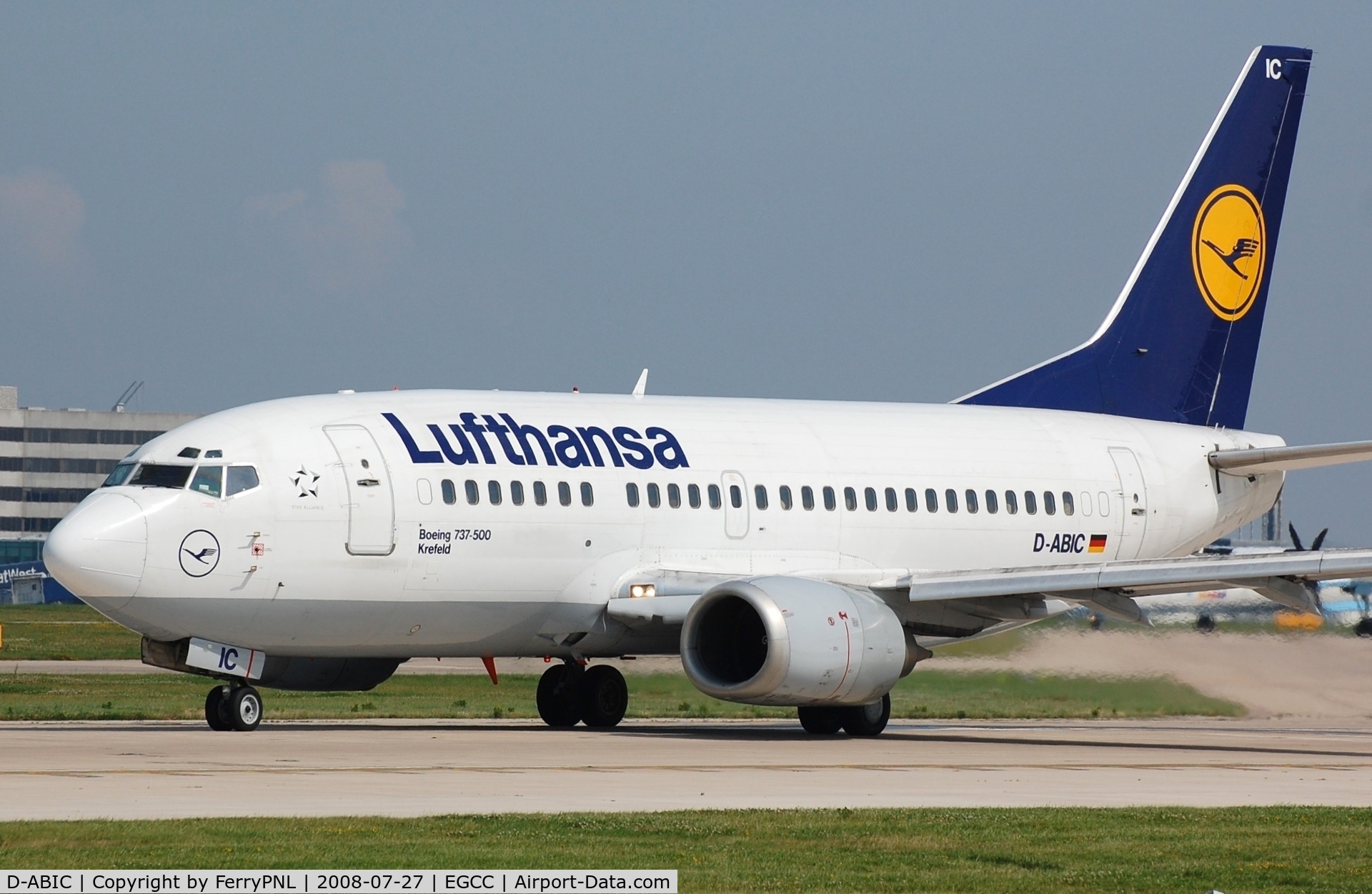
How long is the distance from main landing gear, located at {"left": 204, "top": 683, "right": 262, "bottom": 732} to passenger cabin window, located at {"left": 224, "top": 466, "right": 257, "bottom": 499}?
243 cm

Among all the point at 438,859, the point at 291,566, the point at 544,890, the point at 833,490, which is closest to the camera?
the point at 544,890

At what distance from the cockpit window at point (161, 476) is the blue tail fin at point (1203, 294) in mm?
14520

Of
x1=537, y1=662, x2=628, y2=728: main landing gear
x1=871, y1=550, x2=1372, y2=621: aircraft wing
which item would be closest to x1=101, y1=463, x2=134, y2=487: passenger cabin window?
x1=537, y1=662, x2=628, y2=728: main landing gear

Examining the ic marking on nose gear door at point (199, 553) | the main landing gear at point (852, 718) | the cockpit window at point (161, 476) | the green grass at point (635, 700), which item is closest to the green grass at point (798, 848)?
the ic marking on nose gear door at point (199, 553)

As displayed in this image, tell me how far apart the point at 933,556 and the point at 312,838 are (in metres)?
17.7

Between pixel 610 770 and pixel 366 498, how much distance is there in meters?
6.43

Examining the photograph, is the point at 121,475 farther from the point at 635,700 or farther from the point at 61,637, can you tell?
the point at 61,637

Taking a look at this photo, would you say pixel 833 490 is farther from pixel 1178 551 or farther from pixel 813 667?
pixel 1178 551

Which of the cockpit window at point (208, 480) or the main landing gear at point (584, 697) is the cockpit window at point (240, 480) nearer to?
the cockpit window at point (208, 480)

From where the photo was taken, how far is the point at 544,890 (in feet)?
39.3

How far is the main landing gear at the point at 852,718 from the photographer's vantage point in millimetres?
27891

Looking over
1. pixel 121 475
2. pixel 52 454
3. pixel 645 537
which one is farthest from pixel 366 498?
pixel 52 454

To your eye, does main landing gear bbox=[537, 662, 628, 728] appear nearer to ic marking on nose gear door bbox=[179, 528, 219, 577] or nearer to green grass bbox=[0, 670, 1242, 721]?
green grass bbox=[0, 670, 1242, 721]

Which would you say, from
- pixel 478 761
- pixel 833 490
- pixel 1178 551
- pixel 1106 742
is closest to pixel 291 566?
pixel 478 761
